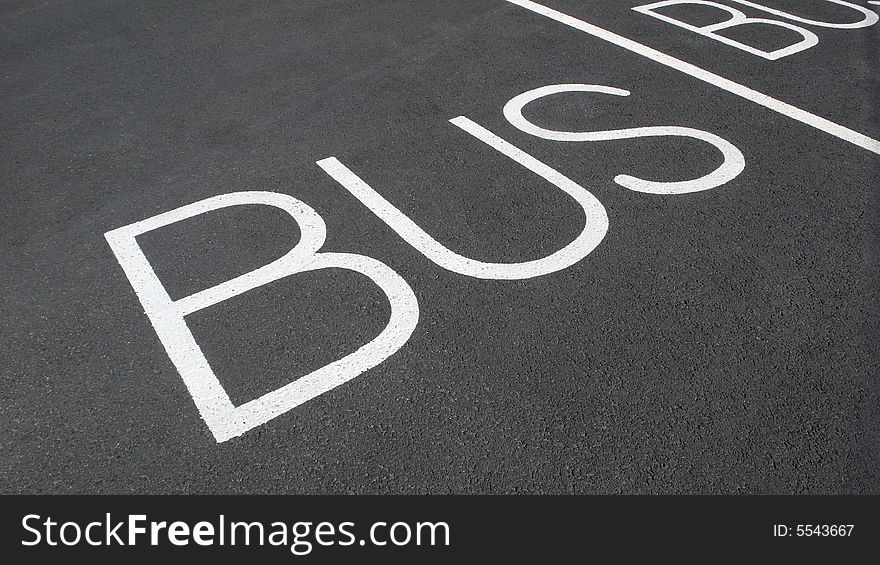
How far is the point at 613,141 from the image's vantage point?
474cm

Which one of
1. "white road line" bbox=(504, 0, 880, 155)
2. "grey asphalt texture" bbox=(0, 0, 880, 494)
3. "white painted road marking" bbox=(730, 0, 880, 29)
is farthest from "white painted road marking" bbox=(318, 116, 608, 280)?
"white painted road marking" bbox=(730, 0, 880, 29)

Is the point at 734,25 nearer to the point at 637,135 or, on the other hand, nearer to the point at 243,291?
the point at 637,135

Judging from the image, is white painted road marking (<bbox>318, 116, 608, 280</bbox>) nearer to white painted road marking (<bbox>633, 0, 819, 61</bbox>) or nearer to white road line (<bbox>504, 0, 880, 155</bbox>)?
white road line (<bbox>504, 0, 880, 155</bbox>)

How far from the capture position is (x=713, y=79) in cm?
552

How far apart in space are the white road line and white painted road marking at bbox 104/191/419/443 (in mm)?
3211

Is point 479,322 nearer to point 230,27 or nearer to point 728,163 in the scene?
point 728,163

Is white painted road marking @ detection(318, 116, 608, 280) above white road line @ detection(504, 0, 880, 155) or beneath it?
beneath

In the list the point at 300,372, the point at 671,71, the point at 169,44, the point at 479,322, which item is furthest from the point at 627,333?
the point at 169,44

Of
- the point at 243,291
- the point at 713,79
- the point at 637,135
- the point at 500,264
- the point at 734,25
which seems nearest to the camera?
the point at 243,291

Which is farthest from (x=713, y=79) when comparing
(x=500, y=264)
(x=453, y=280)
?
(x=453, y=280)

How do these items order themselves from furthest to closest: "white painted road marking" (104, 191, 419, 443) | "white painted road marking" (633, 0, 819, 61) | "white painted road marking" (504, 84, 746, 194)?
"white painted road marking" (633, 0, 819, 61)
"white painted road marking" (504, 84, 746, 194)
"white painted road marking" (104, 191, 419, 443)

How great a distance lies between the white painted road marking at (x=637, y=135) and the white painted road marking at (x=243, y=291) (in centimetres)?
168

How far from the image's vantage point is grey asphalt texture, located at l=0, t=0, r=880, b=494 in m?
2.74

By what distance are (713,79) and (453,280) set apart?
3199mm
